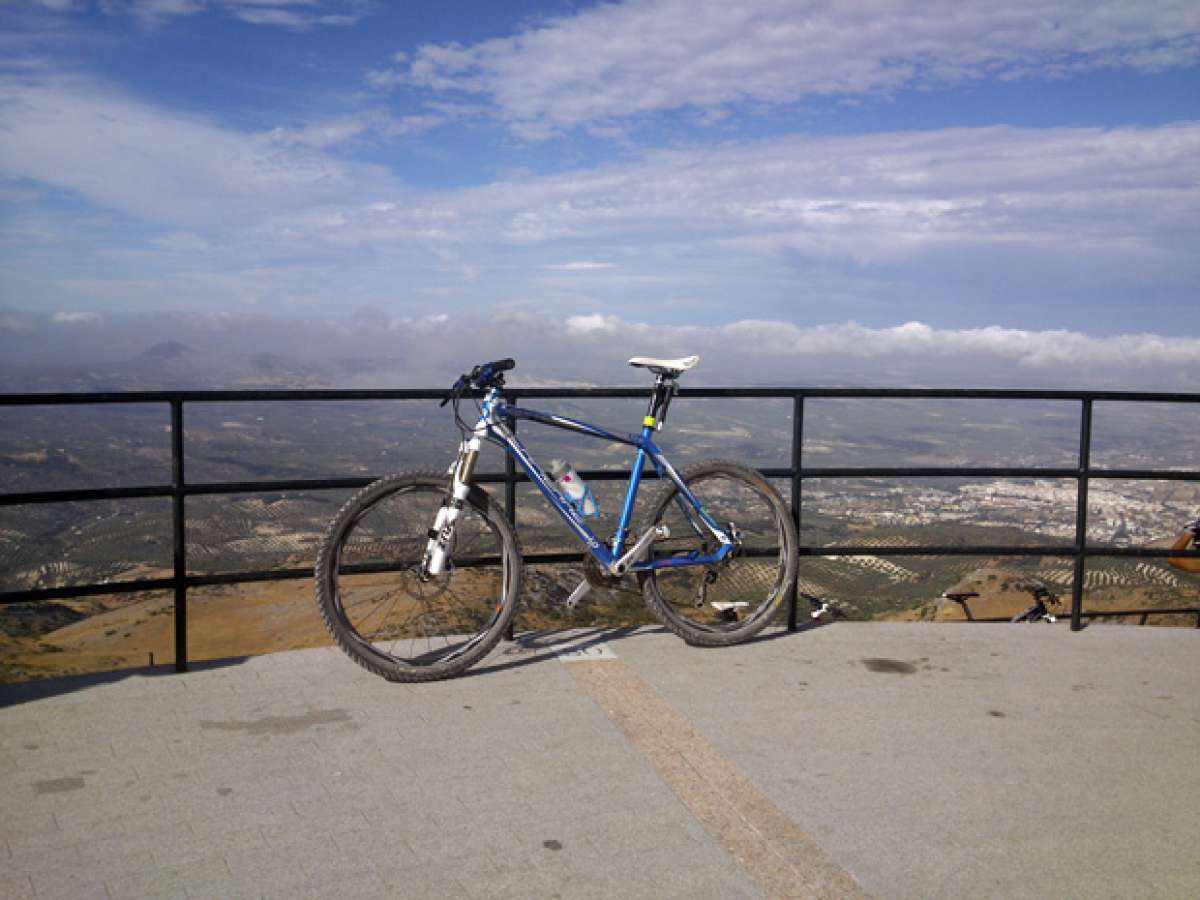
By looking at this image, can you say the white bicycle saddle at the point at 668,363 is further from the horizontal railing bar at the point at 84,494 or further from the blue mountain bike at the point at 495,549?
the horizontal railing bar at the point at 84,494

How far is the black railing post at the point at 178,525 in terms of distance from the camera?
4.66 meters

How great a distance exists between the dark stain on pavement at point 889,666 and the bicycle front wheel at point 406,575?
1.77m

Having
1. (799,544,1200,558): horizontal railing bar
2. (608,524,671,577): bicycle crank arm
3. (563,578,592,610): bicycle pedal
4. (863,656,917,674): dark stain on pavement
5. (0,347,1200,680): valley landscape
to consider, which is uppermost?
(608,524,671,577): bicycle crank arm

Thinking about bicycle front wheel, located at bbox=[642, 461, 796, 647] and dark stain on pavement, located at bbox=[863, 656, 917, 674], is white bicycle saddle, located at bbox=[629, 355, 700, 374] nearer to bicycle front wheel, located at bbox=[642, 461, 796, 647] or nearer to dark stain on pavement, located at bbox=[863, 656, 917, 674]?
bicycle front wheel, located at bbox=[642, 461, 796, 647]

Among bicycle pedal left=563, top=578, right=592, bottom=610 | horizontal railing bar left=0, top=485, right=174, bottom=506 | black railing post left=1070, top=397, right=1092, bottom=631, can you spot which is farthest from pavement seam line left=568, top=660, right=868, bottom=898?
black railing post left=1070, top=397, right=1092, bottom=631

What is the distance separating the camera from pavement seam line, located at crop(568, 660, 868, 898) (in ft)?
9.98

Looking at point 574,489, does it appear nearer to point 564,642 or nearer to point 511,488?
point 511,488

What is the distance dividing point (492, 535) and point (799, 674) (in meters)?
1.59

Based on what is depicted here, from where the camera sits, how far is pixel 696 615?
6.01 meters

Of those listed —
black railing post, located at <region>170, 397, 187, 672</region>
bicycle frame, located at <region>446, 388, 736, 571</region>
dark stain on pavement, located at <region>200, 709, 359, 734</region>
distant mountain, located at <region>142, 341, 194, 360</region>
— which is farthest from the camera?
distant mountain, located at <region>142, 341, 194, 360</region>

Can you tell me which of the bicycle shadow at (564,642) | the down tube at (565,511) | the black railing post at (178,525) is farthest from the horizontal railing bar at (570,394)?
the bicycle shadow at (564,642)

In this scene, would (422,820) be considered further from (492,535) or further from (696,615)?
(696,615)

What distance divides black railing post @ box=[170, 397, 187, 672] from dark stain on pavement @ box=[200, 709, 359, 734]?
2.22 feet

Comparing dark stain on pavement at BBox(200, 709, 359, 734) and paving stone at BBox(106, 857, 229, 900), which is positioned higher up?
dark stain on pavement at BBox(200, 709, 359, 734)
